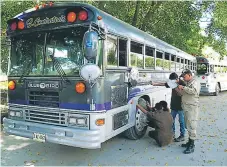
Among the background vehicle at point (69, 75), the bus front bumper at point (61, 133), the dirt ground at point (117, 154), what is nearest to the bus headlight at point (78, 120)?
A: the background vehicle at point (69, 75)

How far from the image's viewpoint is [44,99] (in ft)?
16.5

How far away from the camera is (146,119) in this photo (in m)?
6.78

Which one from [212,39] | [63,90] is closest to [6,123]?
[63,90]

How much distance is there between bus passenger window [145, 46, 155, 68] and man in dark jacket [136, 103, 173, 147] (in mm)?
1253

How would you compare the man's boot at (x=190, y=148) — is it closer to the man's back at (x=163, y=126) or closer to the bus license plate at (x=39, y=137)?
the man's back at (x=163, y=126)

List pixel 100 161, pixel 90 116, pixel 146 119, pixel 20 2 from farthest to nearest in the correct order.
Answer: pixel 20 2 → pixel 146 119 → pixel 100 161 → pixel 90 116

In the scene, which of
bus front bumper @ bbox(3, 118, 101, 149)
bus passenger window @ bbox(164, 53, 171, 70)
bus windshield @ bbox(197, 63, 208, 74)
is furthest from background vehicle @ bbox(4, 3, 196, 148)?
bus windshield @ bbox(197, 63, 208, 74)

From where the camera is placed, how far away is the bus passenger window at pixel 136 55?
6.00 meters

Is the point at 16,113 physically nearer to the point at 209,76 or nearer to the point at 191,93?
the point at 191,93

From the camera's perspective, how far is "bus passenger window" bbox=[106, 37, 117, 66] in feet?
16.2

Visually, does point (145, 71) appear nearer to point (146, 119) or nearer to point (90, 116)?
point (146, 119)

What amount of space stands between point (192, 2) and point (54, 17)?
11.3 meters

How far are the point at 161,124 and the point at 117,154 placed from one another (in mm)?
1232

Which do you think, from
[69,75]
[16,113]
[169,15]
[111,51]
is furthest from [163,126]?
[169,15]
